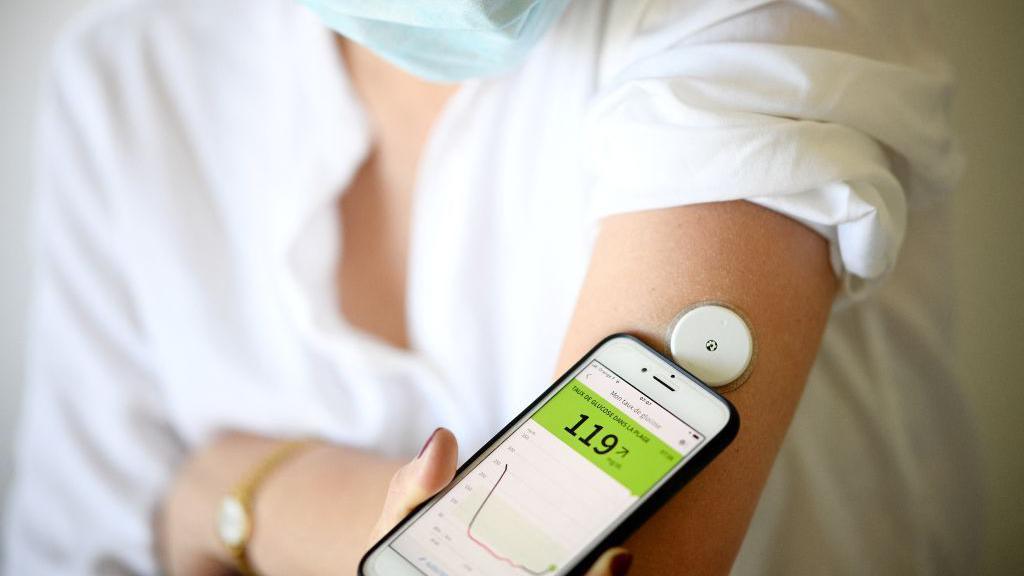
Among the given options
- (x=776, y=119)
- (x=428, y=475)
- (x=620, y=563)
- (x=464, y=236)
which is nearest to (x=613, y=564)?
(x=620, y=563)

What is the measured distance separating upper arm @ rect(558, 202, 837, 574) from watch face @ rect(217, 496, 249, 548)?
1.34 ft

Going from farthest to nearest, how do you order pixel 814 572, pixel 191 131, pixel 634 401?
pixel 191 131
pixel 814 572
pixel 634 401

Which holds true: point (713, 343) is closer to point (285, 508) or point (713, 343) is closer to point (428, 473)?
point (428, 473)

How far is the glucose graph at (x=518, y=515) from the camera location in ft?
1.47

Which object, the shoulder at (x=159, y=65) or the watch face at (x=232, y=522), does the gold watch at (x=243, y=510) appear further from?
the shoulder at (x=159, y=65)

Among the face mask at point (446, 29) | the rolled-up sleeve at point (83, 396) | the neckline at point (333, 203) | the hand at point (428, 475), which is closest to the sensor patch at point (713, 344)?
the hand at point (428, 475)

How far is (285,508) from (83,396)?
34 cm

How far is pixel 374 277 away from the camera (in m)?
0.84

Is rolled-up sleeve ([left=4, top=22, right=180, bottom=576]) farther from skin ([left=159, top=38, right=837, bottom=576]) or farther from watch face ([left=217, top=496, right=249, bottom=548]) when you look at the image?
skin ([left=159, top=38, right=837, bottom=576])

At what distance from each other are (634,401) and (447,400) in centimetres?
32

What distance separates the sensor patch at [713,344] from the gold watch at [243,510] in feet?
1.50

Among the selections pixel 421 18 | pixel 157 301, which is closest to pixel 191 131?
pixel 157 301

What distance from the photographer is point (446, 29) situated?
57cm

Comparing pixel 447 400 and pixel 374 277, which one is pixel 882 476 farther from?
pixel 374 277
